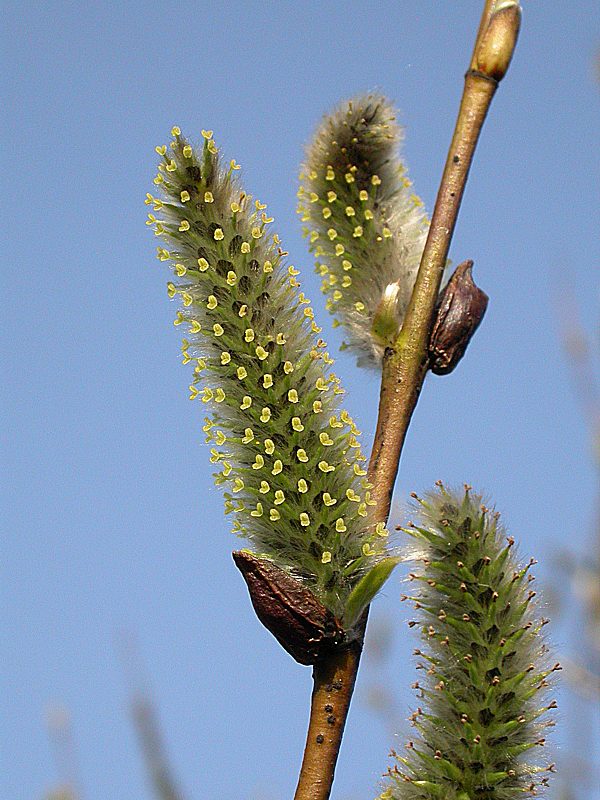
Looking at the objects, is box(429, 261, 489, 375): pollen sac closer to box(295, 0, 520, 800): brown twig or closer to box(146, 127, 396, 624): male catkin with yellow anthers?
box(295, 0, 520, 800): brown twig

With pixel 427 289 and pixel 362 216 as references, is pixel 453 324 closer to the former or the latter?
pixel 427 289

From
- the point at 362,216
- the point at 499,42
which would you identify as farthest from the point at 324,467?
the point at 499,42

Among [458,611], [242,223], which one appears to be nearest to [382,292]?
[242,223]

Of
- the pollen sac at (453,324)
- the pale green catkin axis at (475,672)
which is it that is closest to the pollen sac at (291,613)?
the pale green catkin axis at (475,672)

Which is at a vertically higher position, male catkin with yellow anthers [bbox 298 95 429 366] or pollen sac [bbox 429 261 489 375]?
male catkin with yellow anthers [bbox 298 95 429 366]

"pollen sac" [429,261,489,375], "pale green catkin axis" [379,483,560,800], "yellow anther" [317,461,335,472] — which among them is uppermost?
"pollen sac" [429,261,489,375]

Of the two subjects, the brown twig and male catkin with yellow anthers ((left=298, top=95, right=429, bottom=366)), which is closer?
the brown twig

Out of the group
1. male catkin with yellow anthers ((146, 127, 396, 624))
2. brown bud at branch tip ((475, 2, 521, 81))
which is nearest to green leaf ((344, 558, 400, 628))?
male catkin with yellow anthers ((146, 127, 396, 624))

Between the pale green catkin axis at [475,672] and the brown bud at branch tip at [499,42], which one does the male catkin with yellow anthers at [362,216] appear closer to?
the brown bud at branch tip at [499,42]
